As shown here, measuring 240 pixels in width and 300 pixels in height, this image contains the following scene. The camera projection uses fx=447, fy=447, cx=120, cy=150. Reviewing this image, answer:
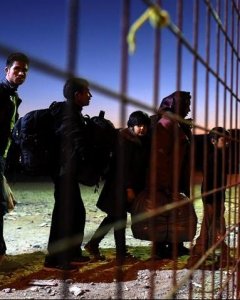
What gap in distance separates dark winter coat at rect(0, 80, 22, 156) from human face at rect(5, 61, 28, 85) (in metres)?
0.07

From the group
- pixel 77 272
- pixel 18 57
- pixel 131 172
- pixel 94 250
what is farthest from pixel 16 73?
pixel 94 250

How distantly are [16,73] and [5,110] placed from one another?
38cm

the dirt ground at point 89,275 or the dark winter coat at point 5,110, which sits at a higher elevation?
the dark winter coat at point 5,110

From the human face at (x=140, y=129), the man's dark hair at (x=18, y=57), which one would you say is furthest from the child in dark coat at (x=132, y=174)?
the man's dark hair at (x=18, y=57)

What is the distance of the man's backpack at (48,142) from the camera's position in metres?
3.93

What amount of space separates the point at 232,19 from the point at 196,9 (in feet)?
2.87

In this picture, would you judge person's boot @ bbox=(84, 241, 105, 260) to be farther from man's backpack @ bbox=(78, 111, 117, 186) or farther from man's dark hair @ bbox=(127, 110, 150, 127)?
man's dark hair @ bbox=(127, 110, 150, 127)

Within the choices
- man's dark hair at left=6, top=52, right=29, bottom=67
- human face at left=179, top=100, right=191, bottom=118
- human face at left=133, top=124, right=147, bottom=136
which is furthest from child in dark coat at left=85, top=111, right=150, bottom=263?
man's dark hair at left=6, top=52, right=29, bottom=67

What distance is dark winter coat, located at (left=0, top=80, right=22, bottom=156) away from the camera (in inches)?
152

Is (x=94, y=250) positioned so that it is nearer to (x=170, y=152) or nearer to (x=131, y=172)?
(x=131, y=172)

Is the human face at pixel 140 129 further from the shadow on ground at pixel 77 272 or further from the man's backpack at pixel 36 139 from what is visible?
the shadow on ground at pixel 77 272

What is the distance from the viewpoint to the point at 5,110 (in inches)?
156

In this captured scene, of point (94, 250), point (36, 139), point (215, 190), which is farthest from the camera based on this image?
point (94, 250)

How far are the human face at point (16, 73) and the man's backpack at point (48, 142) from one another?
312 mm
